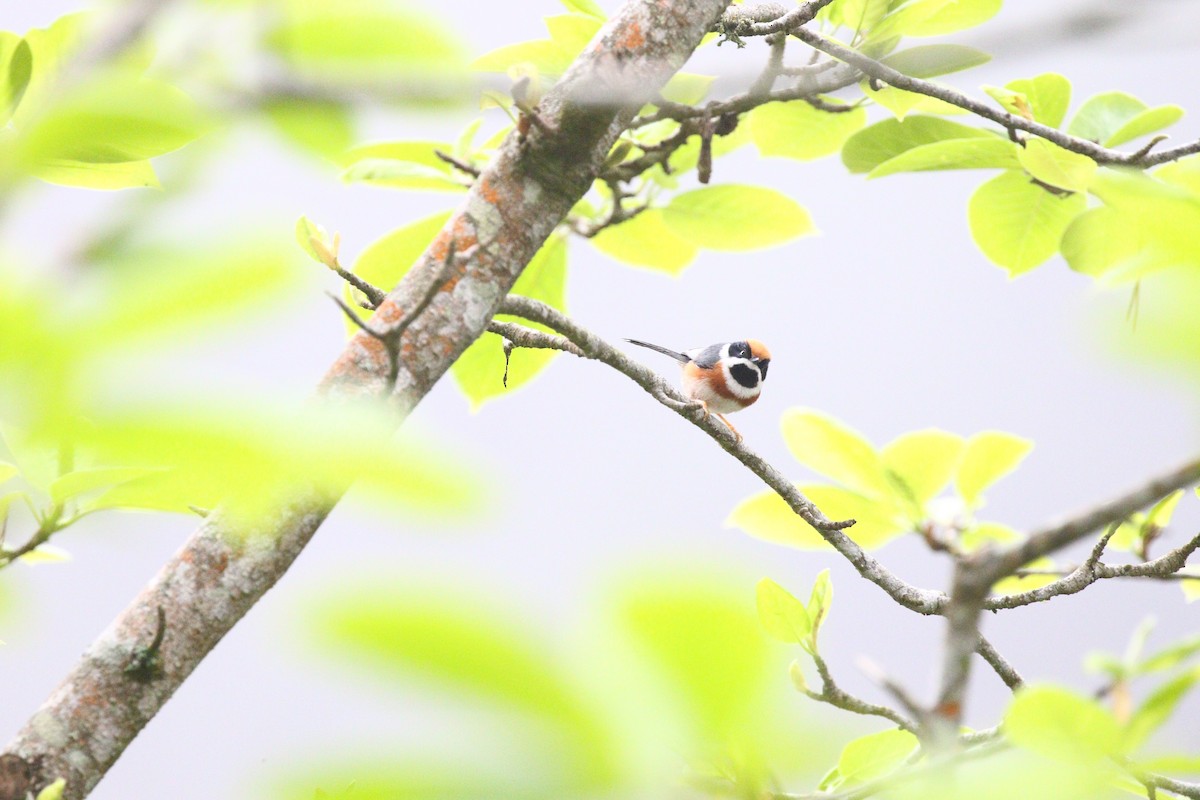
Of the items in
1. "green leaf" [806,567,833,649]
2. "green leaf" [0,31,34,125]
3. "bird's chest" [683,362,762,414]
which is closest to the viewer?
"green leaf" [0,31,34,125]

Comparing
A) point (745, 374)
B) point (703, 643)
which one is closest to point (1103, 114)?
point (703, 643)

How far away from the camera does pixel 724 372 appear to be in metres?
1.70

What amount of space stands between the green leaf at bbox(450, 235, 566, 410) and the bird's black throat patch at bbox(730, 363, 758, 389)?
0.85m

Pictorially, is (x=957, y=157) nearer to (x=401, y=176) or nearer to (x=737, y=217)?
(x=737, y=217)

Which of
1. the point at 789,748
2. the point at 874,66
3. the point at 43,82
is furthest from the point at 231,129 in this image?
the point at 874,66

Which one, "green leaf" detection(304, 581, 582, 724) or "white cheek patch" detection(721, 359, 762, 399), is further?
"white cheek patch" detection(721, 359, 762, 399)

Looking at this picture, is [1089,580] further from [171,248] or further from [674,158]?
[171,248]

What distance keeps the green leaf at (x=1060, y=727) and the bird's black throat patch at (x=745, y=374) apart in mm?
1530

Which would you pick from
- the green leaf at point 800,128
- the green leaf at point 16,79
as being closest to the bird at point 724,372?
the green leaf at point 800,128

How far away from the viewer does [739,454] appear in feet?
2.57

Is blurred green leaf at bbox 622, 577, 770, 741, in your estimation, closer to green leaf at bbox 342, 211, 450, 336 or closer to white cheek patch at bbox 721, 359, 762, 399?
green leaf at bbox 342, 211, 450, 336

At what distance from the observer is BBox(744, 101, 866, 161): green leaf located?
90cm

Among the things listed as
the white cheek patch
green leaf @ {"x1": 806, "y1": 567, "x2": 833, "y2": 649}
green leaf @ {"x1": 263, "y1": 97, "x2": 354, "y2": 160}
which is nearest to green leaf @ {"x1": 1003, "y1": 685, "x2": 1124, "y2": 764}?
green leaf @ {"x1": 263, "y1": 97, "x2": 354, "y2": 160}

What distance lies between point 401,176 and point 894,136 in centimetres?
42
